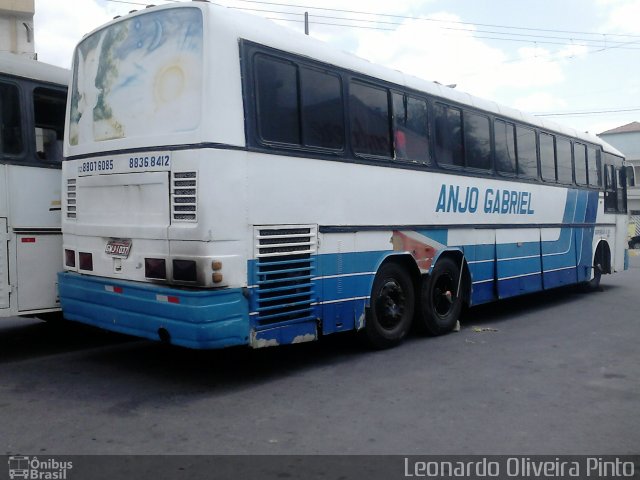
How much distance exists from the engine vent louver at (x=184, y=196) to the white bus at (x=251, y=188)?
16mm

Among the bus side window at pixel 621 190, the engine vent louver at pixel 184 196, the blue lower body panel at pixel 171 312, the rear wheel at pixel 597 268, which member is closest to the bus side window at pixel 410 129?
the engine vent louver at pixel 184 196

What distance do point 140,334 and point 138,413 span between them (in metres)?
0.91

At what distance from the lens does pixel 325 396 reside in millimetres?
5531

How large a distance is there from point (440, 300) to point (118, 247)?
4341mm

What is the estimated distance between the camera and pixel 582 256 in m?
12.2

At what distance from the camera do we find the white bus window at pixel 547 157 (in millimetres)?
10820

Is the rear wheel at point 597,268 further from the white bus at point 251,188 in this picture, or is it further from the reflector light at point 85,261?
the reflector light at point 85,261

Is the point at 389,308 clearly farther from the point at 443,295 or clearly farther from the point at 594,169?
the point at 594,169

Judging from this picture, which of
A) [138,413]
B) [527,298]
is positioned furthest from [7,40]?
[138,413]

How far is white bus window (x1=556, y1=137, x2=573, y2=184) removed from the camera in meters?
11.4

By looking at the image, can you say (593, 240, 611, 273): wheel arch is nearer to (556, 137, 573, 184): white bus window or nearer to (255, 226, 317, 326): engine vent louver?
(556, 137, 573, 184): white bus window

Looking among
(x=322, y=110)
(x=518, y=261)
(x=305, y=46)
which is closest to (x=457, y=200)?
(x=518, y=261)
